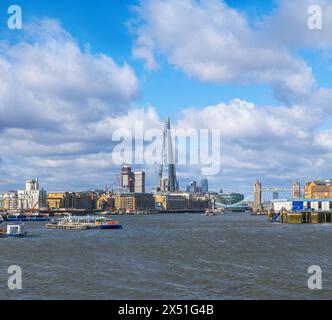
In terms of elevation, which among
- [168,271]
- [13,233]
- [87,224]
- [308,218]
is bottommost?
[308,218]

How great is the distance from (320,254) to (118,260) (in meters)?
17.7

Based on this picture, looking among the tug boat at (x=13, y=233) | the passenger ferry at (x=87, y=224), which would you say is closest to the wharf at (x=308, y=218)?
the passenger ferry at (x=87, y=224)

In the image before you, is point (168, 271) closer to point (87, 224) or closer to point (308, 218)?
point (87, 224)

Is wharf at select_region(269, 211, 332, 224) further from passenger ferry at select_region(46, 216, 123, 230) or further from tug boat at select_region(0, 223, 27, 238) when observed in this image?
tug boat at select_region(0, 223, 27, 238)

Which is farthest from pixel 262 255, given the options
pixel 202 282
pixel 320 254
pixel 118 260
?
pixel 202 282

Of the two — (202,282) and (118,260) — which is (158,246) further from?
(202,282)

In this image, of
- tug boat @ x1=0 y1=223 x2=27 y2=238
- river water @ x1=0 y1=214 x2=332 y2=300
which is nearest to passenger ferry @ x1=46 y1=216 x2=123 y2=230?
tug boat @ x1=0 y1=223 x2=27 y2=238

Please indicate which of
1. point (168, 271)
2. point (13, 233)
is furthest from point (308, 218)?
point (168, 271)

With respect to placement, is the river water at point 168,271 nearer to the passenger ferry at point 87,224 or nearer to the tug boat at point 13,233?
the tug boat at point 13,233

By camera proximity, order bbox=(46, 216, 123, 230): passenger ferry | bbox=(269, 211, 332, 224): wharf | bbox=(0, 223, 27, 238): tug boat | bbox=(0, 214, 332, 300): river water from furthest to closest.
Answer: bbox=(269, 211, 332, 224): wharf, bbox=(46, 216, 123, 230): passenger ferry, bbox=(0, 223, 27, 238): tug boat, bbox=(0, 214, 332, 300): river water

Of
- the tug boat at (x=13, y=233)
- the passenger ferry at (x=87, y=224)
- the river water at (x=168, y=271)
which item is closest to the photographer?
the river water at (x=168, y=271)
